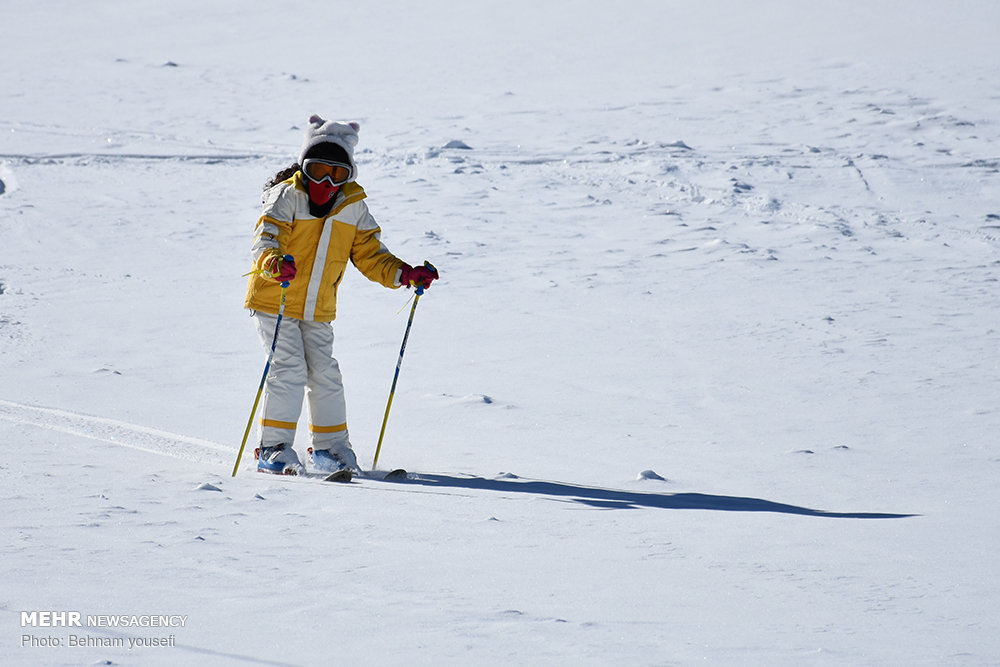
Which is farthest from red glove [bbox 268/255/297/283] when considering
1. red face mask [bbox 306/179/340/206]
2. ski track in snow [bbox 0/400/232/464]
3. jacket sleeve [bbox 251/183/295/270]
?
ski track in snow [bbox 0/400/232/464]

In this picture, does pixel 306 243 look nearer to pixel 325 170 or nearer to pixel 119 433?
pixel 325 170

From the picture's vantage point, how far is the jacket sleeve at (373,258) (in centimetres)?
522

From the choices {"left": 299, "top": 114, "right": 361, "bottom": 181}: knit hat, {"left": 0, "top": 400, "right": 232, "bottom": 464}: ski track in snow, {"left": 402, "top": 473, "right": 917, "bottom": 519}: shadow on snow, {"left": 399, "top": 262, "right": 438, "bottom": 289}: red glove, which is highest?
{"left": 299, "top": 114, "right": 361, "bottom": 181}: knit hat

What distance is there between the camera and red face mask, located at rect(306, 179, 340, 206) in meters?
4.98

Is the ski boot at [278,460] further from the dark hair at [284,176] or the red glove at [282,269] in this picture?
the dark hair at [284,176]

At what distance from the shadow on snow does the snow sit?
0.09 ft

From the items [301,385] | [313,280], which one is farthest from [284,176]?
[301,385]

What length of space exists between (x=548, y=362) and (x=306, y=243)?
7.56 ft

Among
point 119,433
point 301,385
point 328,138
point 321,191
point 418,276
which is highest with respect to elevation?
point 328,138

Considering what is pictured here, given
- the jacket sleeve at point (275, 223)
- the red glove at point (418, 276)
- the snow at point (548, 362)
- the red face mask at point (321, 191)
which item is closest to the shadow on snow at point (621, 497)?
the snow at point (548, 362)

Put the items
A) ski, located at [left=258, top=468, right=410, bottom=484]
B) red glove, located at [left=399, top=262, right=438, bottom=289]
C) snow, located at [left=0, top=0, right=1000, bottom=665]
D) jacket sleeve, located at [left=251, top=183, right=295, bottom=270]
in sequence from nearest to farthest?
1. snow, located at [left=0, top=0, right=1000, bottom=665]
2. ski, located at [left=258, top=468, right=410, bottom=484]
3. jacket sleeve, located at [left=251, top=183, right=295, bottom=270]
4. red glove, located at [left=399, top=262, right=438, bottom=289]

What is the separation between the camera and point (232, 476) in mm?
4570

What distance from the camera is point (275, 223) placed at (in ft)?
16.1

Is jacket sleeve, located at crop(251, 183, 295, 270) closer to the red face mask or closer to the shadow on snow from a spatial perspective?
the red face mask
